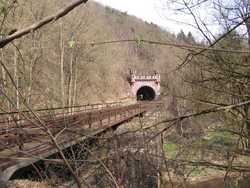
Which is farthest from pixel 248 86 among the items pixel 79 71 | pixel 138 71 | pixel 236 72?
pixel 138 71

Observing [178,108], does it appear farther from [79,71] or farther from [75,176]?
[79,71]

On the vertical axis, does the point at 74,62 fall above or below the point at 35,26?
above

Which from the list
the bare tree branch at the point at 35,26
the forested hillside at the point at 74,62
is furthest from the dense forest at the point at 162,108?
the forested hillside at the point at 74,62

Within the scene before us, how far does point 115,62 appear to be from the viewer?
58.9m

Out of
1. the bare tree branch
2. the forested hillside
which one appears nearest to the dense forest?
the bare tree branch

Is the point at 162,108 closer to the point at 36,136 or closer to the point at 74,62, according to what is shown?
the point at 36,136

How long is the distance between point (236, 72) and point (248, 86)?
305 mm

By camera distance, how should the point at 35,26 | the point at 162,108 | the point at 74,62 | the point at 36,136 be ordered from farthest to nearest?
the point at 74,62, the point at 162,108, the point at 36,136, the point at 35,26

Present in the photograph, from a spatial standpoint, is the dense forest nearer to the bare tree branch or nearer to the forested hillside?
the bare tree branch

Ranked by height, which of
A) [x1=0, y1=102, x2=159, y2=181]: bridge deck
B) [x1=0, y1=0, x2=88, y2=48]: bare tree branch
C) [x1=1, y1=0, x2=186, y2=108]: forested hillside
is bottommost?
[x1=0, y1=102, x2=159, y2=181]: bridge deck

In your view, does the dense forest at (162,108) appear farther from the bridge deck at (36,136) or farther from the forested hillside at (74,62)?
the forested hillside at (74,62)

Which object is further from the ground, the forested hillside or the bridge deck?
the forested hillside

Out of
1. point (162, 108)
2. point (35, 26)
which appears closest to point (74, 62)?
point (162, 108)

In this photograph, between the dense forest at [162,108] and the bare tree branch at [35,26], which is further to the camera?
the dense forest at [162,108]
